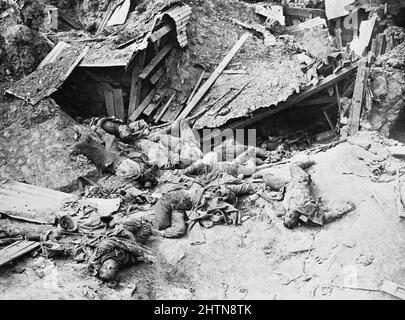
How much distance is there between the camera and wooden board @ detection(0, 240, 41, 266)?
5.57m

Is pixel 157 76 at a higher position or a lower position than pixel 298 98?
higher

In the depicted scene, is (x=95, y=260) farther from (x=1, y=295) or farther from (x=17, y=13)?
(x=17, y=13)

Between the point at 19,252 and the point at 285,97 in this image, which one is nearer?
the point at 19,252

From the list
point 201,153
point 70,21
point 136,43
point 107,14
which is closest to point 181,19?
point 136,43

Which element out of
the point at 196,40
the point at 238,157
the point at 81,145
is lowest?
the point at 238,157

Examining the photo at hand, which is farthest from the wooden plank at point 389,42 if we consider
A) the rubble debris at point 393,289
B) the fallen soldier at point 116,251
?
the fallen soldier at point 116,251

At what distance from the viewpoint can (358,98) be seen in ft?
30.4

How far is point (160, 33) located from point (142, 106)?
1.76 meters

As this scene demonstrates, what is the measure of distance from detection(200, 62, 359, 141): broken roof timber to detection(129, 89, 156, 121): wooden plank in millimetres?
1821

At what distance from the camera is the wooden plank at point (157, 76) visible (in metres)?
10.4

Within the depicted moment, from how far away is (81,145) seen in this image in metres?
8.49

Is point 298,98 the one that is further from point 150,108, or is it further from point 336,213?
point 336,213

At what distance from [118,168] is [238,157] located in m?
2.37
